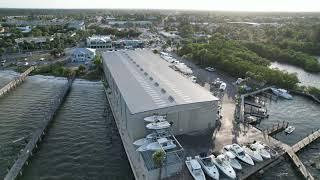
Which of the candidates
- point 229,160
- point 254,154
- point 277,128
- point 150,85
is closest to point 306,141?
point 277,128

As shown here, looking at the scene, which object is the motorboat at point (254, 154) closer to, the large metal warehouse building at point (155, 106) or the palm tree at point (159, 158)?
the large metal warehouse building at point (155, 106)

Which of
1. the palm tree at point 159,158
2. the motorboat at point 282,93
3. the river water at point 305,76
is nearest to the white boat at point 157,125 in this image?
the palm tree at point 159,158

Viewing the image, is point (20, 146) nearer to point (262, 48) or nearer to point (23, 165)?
point (23, 165)

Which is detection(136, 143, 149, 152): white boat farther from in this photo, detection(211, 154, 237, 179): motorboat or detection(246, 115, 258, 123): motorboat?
detection(246, 115, 258, 123): motorboat

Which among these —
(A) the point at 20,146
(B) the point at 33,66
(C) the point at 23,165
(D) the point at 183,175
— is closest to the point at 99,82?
(B) the point at 33,66

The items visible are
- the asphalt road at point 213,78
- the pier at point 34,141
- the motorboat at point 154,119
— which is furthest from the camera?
the asphalt road at point 213,78

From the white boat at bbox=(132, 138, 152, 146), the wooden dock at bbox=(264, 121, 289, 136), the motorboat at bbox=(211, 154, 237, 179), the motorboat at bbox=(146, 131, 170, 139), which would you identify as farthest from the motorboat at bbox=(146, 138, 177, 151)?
the wooden dock at bbox=(264, 121, 289, 136)
